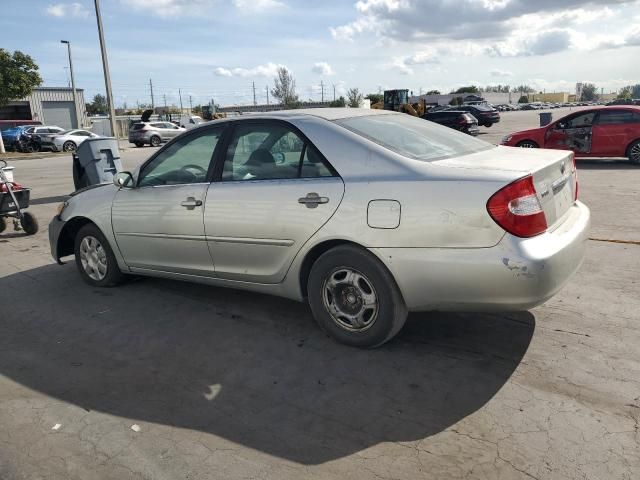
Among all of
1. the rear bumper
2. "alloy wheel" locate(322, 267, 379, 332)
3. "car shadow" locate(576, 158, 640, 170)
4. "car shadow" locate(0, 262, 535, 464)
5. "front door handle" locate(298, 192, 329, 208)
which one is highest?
"front door handle" locate(298, 192, 329, 208)

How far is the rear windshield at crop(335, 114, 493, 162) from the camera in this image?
3.70 meters

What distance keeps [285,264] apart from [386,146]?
42.6 inches

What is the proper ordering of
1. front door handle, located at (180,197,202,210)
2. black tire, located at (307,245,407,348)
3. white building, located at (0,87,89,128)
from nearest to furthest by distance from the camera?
black tire, located at (307,245,407,348), front door handle, located at (180,197,202,210), white building, located at (0,87,89,128)

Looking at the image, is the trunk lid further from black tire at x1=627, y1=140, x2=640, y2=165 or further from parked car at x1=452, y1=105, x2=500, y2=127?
parked car at x1=452, y1=105, x2=500, y2=127

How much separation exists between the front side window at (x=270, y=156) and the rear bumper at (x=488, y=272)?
32.9 inches

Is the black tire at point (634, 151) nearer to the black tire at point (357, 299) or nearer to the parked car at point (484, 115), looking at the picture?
the black tire at point (357, 299)

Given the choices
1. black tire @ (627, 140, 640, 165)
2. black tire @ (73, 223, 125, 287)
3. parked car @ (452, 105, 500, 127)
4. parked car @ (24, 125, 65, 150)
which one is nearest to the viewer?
black tire @ (73, 223, 125, 287)

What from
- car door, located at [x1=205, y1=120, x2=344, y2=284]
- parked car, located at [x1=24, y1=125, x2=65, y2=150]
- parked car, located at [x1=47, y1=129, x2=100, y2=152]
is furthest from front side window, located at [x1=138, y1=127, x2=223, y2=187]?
parked car, located at [x1=24, y1=125, x2=65, y2=150]

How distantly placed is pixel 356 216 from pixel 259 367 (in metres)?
1.18

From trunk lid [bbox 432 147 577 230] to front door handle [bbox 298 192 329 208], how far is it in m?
0.76

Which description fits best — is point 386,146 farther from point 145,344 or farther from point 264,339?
point 145,344

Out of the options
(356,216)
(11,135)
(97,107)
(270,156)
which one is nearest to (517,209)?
(356,216)

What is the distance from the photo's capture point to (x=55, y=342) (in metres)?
4.18

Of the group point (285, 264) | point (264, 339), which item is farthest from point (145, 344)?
point (285, 264)
